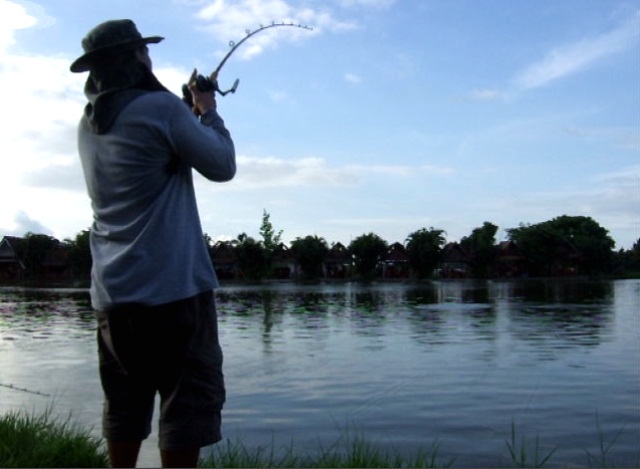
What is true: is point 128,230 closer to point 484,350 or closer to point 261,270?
point 484,350

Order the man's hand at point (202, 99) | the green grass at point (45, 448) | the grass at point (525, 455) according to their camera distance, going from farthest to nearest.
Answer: the grass at point (525, 455) → the green grass at point (45, 448) → the man's hand at point (202, 99)

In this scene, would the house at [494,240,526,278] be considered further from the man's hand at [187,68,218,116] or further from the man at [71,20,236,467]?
the man at [71,20,236,467]

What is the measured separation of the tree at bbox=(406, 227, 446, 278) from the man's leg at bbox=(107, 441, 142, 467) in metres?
89.3

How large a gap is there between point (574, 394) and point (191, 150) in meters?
7.02

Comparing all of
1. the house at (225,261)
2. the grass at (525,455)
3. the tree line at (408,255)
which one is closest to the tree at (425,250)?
the tree line at (408,255)

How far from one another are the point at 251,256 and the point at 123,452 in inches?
3204

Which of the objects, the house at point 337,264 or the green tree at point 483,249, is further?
the house at point 337,264

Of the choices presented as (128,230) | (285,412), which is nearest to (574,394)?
(285,412)

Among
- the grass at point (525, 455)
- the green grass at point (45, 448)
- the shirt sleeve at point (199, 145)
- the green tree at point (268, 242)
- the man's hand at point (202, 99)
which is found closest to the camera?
the shirt sleeve at point (199, 145)

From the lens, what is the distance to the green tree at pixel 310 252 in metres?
91.7

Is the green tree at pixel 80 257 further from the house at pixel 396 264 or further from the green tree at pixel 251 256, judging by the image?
the house at pixel 396 264

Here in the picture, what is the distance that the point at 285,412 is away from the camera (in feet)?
24.7

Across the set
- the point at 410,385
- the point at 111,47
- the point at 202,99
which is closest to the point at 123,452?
the point at 202,99

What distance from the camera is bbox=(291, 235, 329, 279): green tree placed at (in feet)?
301
